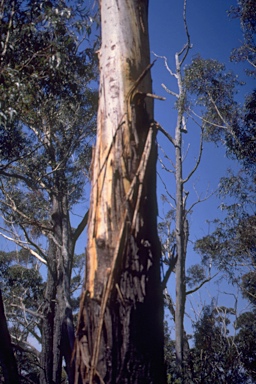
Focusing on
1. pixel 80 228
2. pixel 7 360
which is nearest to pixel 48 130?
pixel 80 228

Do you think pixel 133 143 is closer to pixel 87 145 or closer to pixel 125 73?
pixel 125 73

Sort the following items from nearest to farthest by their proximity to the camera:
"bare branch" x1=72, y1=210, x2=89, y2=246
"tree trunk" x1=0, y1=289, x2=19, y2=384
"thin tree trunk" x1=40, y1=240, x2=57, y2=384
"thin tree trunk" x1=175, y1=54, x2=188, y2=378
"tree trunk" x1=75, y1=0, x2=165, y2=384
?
"tree trunk" x1=75, y1=0, x2=165, y2=384
"tree trunk" x1=0, y1=289, x2=19, y2=384
"thin tree trunk" x1=40, y1=240, x2=57, y2=384
"thin tree trunk" x1=175, y1=54, x2=188, y2=378
"bare branch" x1=72, y1=210, x2=89, y2=246

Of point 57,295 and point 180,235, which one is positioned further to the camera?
point 180,235

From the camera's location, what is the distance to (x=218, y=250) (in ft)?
40.2

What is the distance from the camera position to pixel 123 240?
1361mm

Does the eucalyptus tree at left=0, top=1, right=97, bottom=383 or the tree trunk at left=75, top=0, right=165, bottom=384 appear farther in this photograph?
the eucalyptus tree at left=0, top=1, right=97, bottom=383

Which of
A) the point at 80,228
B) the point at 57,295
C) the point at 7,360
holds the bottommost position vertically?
the point at 7,360

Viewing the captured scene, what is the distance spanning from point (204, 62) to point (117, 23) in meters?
10.2

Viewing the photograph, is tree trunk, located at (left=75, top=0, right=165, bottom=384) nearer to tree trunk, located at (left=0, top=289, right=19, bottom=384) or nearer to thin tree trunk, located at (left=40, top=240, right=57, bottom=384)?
tree trunk, located at (left=0, top=289, right=19, bottom=384)

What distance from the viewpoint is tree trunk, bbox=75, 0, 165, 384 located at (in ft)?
4.07

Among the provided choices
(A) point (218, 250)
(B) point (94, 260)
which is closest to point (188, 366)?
(B) point (94, 260)

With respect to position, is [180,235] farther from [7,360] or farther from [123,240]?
[123,240]

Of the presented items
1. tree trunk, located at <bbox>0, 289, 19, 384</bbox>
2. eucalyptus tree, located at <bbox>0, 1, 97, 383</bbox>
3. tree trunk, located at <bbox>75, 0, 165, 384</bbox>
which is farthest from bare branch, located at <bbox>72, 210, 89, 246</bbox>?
tree trunk, located at <bbox>75, 0, 165, 384</bbox>

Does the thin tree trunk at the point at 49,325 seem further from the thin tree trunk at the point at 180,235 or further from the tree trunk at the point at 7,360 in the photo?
the tree trunk at the point at 7,360
